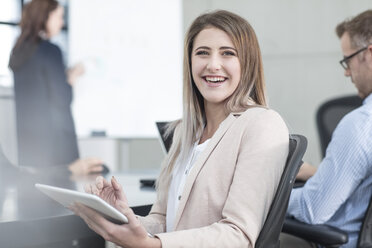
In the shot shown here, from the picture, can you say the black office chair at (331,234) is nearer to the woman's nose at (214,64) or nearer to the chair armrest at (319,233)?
the chair armrest at (319,233)

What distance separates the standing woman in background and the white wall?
8.17ft

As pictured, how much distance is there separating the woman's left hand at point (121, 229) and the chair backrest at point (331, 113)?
2351 millimetres

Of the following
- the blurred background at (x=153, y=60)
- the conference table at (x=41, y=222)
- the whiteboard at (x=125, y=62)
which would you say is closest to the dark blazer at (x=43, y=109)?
the conference table at (x=41, y=222)

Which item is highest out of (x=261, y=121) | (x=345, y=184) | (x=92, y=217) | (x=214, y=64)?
(x=214, y=64)

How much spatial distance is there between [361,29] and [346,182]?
660 millimetres

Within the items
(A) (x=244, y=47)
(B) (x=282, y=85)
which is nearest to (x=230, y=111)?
(A) (x=244, y=47)

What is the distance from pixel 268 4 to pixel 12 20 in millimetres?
2437

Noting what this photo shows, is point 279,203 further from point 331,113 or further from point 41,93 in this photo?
point 331,113

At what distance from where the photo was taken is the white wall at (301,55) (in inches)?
182

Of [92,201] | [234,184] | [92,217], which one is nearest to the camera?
[92,201]

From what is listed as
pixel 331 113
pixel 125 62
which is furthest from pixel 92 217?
pixel 125 62

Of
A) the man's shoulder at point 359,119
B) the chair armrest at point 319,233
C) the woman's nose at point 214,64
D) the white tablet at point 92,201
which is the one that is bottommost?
the chair armrest at point 319,233

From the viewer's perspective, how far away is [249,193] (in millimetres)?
1033

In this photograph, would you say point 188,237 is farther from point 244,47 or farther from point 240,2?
point 240,2
